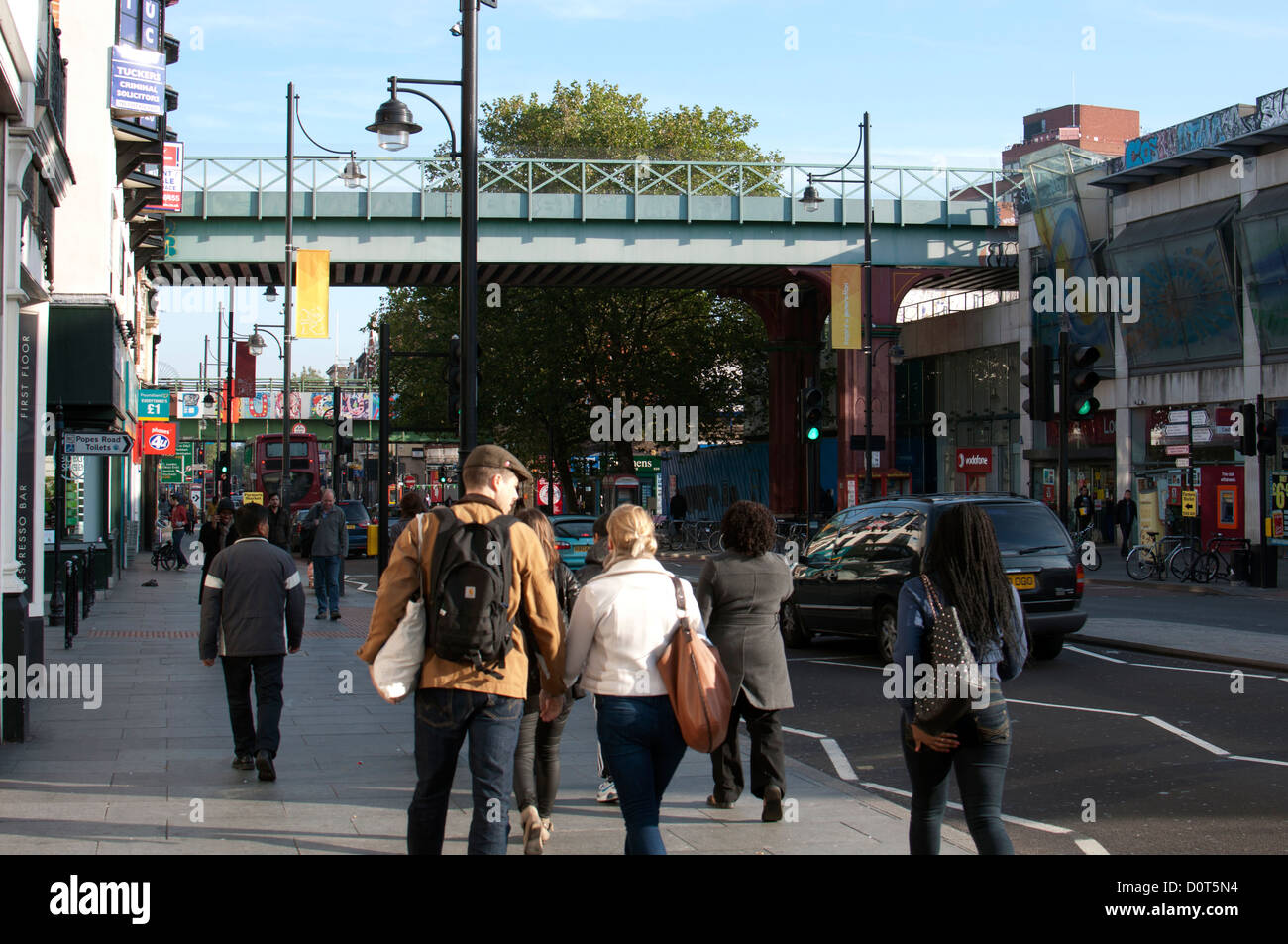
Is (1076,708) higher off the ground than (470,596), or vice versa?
(470,596)

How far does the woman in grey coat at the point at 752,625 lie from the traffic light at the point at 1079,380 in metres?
10.2

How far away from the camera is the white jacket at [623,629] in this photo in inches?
199

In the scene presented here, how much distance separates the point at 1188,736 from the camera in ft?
30.6

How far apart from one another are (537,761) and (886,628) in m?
7.28

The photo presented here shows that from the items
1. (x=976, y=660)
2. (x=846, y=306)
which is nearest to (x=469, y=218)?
(x=976, y=660)

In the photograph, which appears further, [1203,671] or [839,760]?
[1203,671]

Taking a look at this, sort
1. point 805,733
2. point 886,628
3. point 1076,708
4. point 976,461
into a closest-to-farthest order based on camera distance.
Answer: point 805,733
point 1076,708
point 886,628
point 976,461

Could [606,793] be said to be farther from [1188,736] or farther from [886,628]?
[886,628]

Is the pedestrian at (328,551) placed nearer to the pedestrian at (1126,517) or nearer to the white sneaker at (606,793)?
the white sneaker at (606,793)

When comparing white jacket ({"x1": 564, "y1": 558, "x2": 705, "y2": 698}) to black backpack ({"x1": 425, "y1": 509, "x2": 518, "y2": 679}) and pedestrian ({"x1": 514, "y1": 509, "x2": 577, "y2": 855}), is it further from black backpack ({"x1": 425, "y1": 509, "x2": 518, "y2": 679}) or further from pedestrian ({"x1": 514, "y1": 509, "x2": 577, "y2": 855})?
pedestrian ({"x1": 514, "y1": 509, "x2": 577, "y2": 855})

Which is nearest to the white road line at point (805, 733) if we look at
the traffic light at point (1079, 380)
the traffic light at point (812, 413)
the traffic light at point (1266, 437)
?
the traffic light at point (1079, 380)

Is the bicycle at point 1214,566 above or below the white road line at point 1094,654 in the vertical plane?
above
